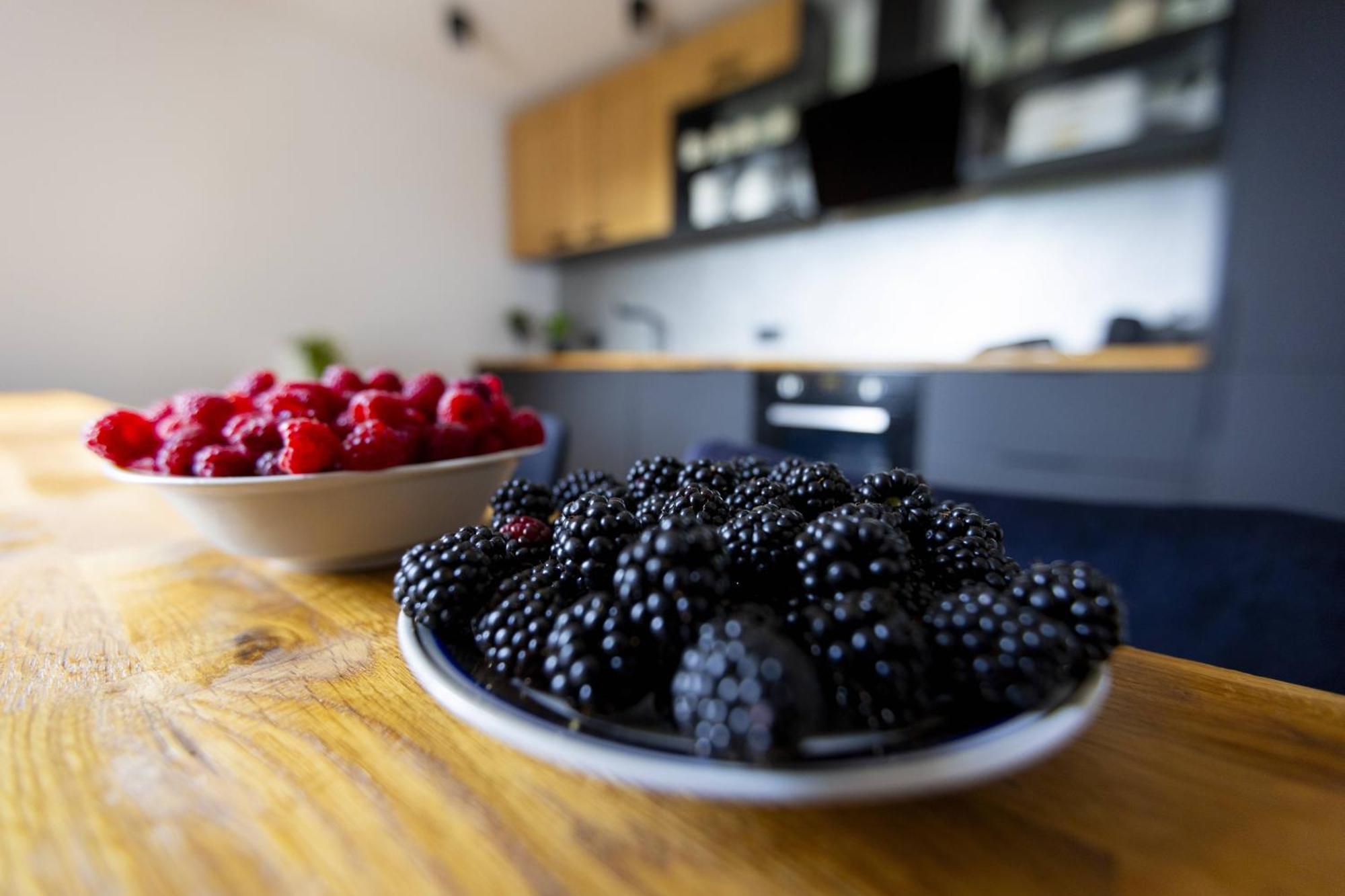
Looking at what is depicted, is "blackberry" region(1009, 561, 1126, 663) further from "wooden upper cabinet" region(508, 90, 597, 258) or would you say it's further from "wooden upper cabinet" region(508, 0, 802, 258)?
"wooden upper cabinet" region(508, 90, 597, 258)

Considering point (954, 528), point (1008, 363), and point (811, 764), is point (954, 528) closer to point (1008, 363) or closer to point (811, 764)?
point (811, 764)

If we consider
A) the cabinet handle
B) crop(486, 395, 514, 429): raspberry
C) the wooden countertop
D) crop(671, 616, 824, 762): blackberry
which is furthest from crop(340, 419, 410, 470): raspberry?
the cabinet handle

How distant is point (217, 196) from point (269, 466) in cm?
358

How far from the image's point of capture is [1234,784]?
28cm

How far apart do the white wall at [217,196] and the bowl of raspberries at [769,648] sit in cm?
363

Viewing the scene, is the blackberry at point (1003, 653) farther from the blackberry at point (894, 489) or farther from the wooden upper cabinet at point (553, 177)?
the wooden upper cabinet at point (553, 177)

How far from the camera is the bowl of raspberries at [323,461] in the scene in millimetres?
496

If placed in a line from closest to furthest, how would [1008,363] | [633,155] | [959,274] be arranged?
[1008,363], [959,274], [633,155]

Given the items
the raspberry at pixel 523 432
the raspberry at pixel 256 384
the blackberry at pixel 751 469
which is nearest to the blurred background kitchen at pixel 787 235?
the raspberry at pixel 523 432

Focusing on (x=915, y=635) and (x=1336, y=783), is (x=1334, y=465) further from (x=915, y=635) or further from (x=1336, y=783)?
(x=915, y=635)

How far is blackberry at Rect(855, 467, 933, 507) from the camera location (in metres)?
0.39

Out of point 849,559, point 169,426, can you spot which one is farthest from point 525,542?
point 169,426

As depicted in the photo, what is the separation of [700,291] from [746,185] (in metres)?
0.75

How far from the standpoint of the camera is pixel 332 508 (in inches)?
20.1
